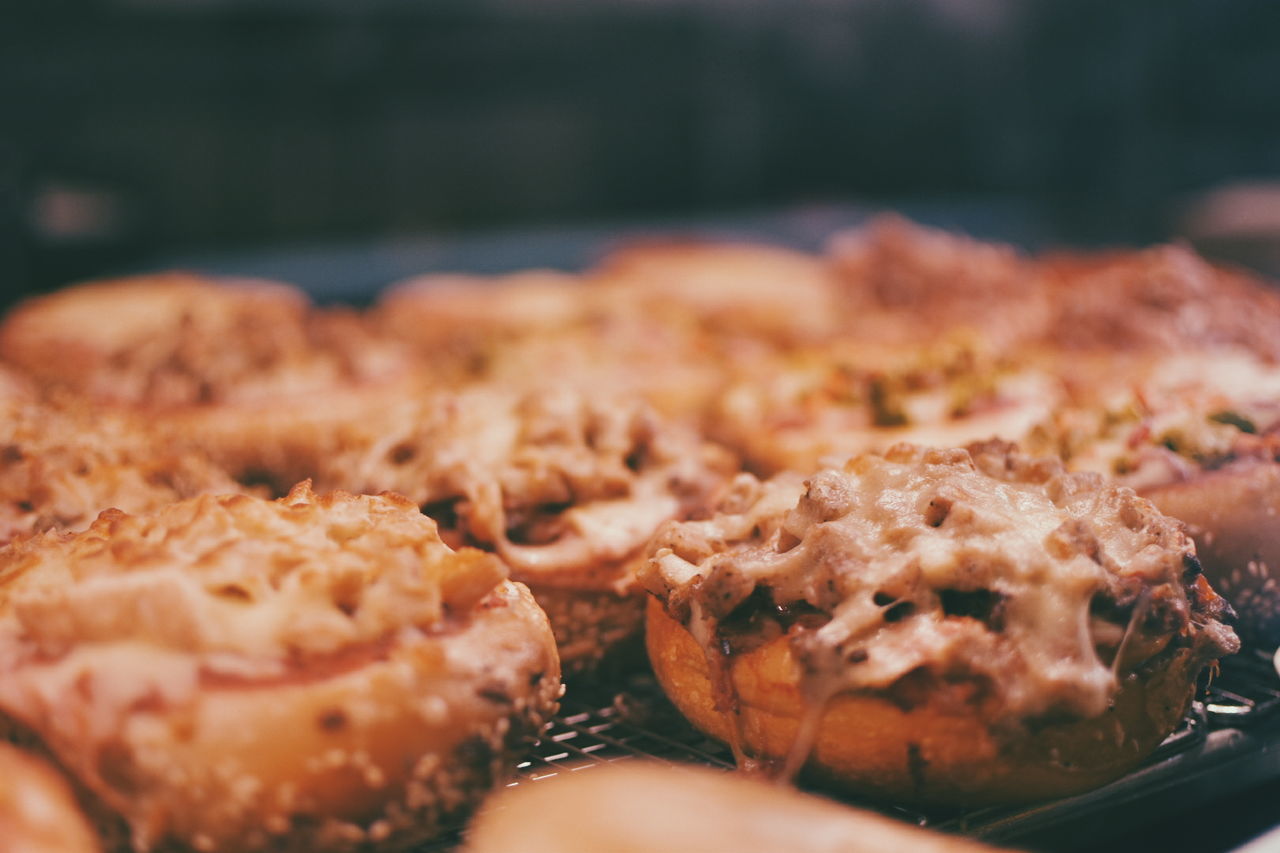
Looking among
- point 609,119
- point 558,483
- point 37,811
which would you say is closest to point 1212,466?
point 558,483

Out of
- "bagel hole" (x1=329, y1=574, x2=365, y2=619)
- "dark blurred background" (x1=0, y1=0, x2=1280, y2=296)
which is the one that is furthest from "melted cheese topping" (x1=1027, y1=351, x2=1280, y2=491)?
"dark blurred background" (x1=0, y1=0, x2=1280, y2=296)

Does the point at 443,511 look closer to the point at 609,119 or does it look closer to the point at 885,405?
the point at 885,405

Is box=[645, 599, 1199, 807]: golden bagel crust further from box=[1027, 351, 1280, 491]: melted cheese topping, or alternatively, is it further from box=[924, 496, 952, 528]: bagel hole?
box=[1027, 351, 1280, 491]: melted cheese topping

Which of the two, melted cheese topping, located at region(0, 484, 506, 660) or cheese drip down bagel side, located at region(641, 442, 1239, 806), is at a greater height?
melted cheese topping, located at region(0, 484, 506, 660)

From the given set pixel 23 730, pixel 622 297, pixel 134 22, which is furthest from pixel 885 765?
pixel 134 22

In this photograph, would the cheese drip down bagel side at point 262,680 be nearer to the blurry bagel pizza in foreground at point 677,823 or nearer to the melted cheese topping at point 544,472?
the blurry bagel pizza in foreground at point 677,823
